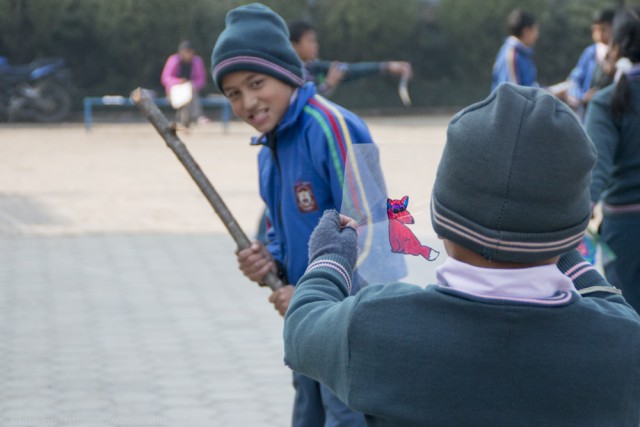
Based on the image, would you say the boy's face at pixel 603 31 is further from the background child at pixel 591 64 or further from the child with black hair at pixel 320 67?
the child with black hair at pixel 320 67

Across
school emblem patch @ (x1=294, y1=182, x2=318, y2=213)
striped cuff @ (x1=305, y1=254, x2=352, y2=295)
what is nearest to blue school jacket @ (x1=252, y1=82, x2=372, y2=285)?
school emblem patch @ (x1=294, y1=182, x2=318, y2=213)

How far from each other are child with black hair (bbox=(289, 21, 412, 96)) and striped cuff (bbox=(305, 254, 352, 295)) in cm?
589

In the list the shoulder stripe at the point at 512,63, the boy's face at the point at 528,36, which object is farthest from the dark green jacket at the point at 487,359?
the boy's face at the point at 528,36

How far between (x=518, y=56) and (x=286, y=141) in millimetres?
8769

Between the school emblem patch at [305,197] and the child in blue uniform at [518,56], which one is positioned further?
the child in blue uniform at [518,56]

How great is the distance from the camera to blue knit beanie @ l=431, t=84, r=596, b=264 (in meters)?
1.75

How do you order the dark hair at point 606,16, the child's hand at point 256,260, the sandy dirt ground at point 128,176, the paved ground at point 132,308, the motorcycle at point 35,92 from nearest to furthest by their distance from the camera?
the child's hand at point 256,260 < the paved ground at point 132,308 < the dark hair at point 606,16 < the sandy dirt ground at point 128,176 < the motorcycle at point 35,92

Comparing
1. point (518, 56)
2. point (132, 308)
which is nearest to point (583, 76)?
point (518, 56)

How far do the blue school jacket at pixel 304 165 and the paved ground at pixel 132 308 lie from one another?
20 centimetres

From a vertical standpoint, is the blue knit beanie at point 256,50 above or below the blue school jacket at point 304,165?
above

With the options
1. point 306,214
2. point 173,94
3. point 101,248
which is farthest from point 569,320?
point 173,94

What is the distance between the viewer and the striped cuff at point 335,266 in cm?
202

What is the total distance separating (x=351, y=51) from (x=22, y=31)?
7293 millimetres

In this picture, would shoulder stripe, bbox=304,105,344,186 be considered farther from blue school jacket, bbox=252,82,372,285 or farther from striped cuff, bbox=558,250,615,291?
striped cuff, bbox=558,250,615,291
